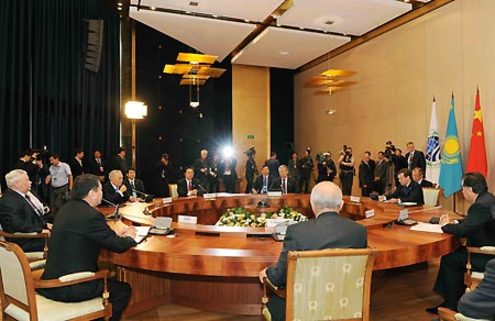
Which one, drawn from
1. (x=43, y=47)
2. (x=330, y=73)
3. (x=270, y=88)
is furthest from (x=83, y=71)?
(x=270, y=88)

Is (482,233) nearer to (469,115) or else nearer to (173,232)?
(173,232)

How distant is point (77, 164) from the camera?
23.6 ft

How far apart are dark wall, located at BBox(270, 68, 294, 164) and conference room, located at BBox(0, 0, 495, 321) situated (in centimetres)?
5

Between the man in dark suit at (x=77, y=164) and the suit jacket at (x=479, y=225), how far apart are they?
610 cm

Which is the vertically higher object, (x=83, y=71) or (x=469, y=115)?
(x=83, y=71)

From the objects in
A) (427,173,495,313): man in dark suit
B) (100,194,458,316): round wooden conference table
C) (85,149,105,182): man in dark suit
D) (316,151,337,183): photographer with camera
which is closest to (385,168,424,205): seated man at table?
(100,194,458,316): round wooden conference table

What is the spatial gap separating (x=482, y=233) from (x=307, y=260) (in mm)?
1831

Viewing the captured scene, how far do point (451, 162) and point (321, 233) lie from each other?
6215 mm

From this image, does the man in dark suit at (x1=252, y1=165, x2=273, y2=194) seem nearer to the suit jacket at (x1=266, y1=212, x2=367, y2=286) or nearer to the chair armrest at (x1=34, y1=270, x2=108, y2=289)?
the chair armrest at (x1=34, y1=270, x2=108, y2=289)

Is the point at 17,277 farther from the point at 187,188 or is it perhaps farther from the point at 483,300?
the point at 187,188

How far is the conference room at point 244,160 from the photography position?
2.21 m

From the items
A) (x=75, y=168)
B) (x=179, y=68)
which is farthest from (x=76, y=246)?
(x=179, y=68)

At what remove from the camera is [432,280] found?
396cm

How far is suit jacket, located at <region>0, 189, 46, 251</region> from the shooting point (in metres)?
3.36
